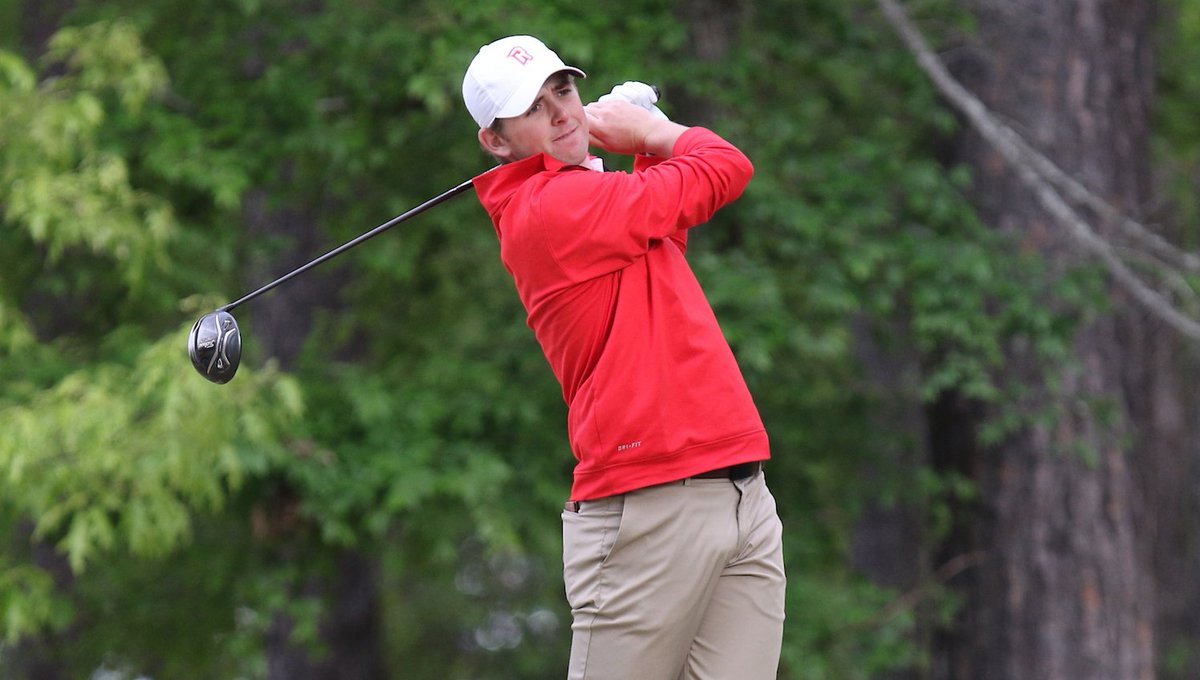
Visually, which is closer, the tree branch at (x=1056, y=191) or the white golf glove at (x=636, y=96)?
the white golf glove at (x=636, y=96)

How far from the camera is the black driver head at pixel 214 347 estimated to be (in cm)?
290

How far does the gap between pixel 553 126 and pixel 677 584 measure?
871mm

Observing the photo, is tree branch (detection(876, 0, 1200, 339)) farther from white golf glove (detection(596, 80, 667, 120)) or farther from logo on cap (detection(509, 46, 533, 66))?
logo on cap (detection(509, 46, 533, 66))

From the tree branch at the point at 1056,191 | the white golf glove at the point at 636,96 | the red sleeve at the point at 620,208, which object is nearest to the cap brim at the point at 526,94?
the red sleeve at the point at 620,208

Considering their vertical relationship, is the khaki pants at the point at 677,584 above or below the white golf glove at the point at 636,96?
below

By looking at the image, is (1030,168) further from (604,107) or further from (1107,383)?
(604,107)

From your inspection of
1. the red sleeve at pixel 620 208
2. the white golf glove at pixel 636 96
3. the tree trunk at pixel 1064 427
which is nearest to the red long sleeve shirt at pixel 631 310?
the red sleeve at pixel 620 208

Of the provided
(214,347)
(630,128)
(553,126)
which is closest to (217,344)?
(214,347)

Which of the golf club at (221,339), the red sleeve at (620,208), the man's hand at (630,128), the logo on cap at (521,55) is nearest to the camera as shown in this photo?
the red sleeve at (620,208)

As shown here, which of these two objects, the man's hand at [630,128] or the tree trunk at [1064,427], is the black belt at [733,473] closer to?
the man's hand at [630,128]

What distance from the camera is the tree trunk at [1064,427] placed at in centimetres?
596

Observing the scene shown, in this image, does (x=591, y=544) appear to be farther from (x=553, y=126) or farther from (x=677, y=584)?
(x=553, y=126)

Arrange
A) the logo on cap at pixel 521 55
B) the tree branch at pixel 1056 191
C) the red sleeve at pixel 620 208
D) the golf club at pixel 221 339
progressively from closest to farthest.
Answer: the red sleeve at pixel 620 208 < the logo on cap at pixel 521 55 < the golf club at pixel 221 339 < the tree branch at pixel 1056 191

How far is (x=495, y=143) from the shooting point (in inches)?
105
